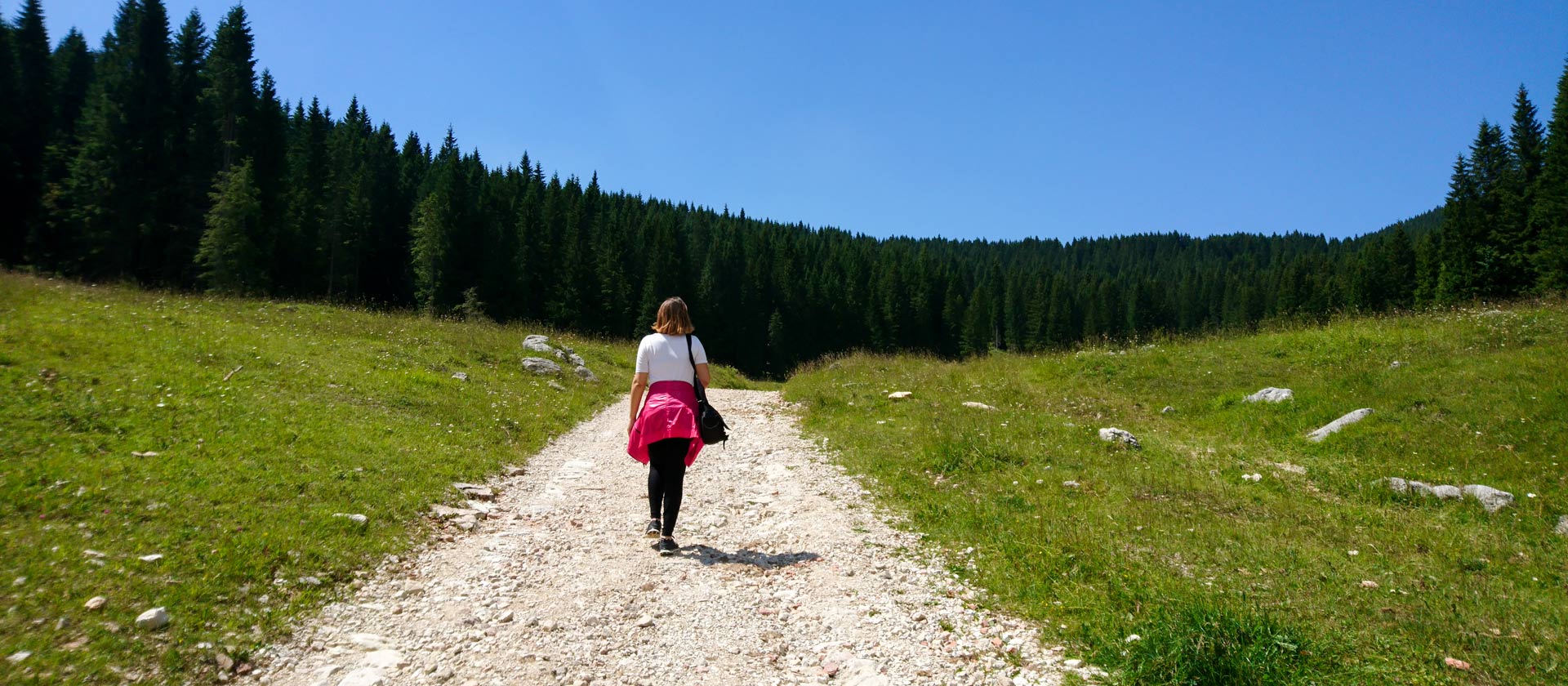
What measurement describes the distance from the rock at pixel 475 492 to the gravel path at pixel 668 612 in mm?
509

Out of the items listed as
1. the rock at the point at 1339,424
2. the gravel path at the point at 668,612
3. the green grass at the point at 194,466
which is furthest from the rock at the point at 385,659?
the rock at the point at 1339,424

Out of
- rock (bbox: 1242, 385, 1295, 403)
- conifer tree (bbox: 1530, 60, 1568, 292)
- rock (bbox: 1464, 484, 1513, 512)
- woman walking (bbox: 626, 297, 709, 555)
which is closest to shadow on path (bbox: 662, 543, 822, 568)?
woman walking (bbox: 626, 297, 709, 555)

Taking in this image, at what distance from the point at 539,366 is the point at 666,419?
15081 mm

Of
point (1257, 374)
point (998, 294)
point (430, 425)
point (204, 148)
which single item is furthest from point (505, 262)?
point (998, 294)

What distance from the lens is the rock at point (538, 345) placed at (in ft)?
75.7

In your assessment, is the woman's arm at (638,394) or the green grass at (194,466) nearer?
the green grass at (194,466)

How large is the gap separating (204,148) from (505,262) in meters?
24.0

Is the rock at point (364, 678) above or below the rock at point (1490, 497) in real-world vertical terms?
below

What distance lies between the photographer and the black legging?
698 cm

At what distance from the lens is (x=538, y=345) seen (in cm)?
2355

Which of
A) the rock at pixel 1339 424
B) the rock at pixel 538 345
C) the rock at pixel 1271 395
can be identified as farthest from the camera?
the rock at pixel 538 345

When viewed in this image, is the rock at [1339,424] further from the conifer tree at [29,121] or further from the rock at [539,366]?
the conifer tree at [29,121]

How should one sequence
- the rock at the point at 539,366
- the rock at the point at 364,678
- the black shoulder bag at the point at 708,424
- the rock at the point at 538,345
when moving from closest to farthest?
1. the rock at the point at 364,678
2. the black shoulder bag at the point at 708,424
3. the rock at the point at 539,366
4. the rock at the point at 538,345

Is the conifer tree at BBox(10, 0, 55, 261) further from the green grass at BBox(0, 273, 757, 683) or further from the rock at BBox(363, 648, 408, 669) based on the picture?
the rock at BBox(363, 648, 408, 669)
